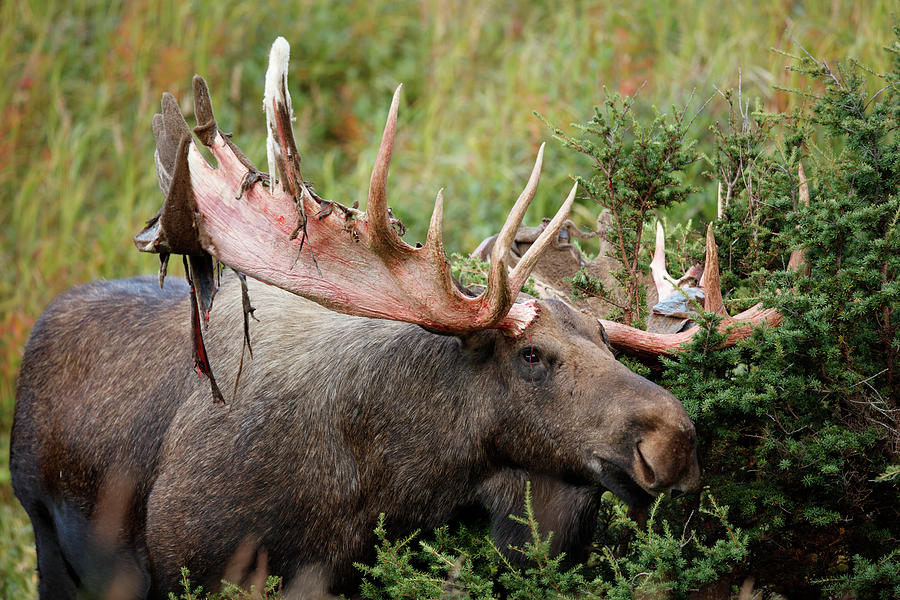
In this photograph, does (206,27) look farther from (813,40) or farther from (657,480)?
(657,480)

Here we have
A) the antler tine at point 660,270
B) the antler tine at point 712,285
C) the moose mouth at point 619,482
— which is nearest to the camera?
the moose mouth at point 619,482

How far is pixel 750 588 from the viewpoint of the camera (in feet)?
10.3

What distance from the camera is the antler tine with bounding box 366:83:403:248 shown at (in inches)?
A: 110

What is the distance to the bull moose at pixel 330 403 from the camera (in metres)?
2.93

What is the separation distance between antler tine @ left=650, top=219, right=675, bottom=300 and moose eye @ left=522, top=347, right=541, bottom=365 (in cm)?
76

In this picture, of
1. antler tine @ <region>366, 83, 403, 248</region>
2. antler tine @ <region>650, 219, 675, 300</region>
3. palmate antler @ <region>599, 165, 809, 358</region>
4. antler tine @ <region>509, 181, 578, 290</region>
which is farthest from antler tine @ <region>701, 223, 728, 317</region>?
antler tine @ <region>366, 83, 403, 248</region>

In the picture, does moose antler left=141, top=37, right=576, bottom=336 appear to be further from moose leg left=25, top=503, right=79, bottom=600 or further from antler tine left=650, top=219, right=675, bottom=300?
moose leg left=25, top=503, right=79, bottom=600

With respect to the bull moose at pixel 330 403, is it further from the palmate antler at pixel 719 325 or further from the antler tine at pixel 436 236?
the palmate antler at pixel 719 325

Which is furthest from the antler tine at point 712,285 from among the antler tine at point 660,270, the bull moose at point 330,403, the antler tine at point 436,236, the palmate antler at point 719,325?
the antler tine at point 436,236

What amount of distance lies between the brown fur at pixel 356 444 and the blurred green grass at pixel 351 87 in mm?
2954

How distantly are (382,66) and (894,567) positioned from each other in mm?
7372

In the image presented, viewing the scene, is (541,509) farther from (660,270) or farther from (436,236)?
(660,270)

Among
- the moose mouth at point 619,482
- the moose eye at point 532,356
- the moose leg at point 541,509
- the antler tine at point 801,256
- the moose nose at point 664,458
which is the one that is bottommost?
the moose leg at point 541,509

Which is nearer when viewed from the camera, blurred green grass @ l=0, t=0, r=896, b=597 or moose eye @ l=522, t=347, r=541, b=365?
moose eye @ l=522, t=347, r=541, b=365
